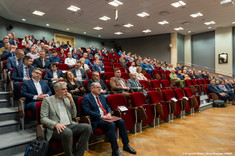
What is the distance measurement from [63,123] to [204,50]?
11212 mm

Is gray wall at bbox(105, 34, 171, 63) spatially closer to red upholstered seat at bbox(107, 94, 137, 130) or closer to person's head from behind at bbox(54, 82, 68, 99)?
red upholstered seat at bbox(107, 94, 137, 130)

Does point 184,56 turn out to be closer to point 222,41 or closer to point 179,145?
point 222,41

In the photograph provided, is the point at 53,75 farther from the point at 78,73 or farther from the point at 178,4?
the point at 178,4

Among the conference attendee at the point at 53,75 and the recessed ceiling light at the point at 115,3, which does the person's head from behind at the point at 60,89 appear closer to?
the conference attendee at the point at 53,75

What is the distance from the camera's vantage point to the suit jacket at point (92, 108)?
2.15 metres

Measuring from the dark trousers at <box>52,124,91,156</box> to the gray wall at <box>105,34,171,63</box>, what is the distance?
1024 cm

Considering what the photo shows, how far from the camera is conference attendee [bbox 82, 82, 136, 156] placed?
1996 millimetres

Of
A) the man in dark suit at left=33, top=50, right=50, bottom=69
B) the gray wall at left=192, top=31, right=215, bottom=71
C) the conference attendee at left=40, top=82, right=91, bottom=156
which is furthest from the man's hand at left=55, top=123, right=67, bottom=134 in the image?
the gray wall at left=192, top=31, right=215, bottom=71

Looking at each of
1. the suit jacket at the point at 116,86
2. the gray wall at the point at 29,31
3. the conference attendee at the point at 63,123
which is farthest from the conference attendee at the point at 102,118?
the gray wall at the point at 29,31

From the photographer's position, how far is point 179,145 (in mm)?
2311

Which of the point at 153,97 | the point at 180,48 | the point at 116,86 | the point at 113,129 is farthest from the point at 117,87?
the point at 180,48

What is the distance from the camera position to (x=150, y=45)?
12.0 m

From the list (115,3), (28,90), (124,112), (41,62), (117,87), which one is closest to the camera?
(28,90)

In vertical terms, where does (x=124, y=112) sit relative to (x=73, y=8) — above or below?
below
